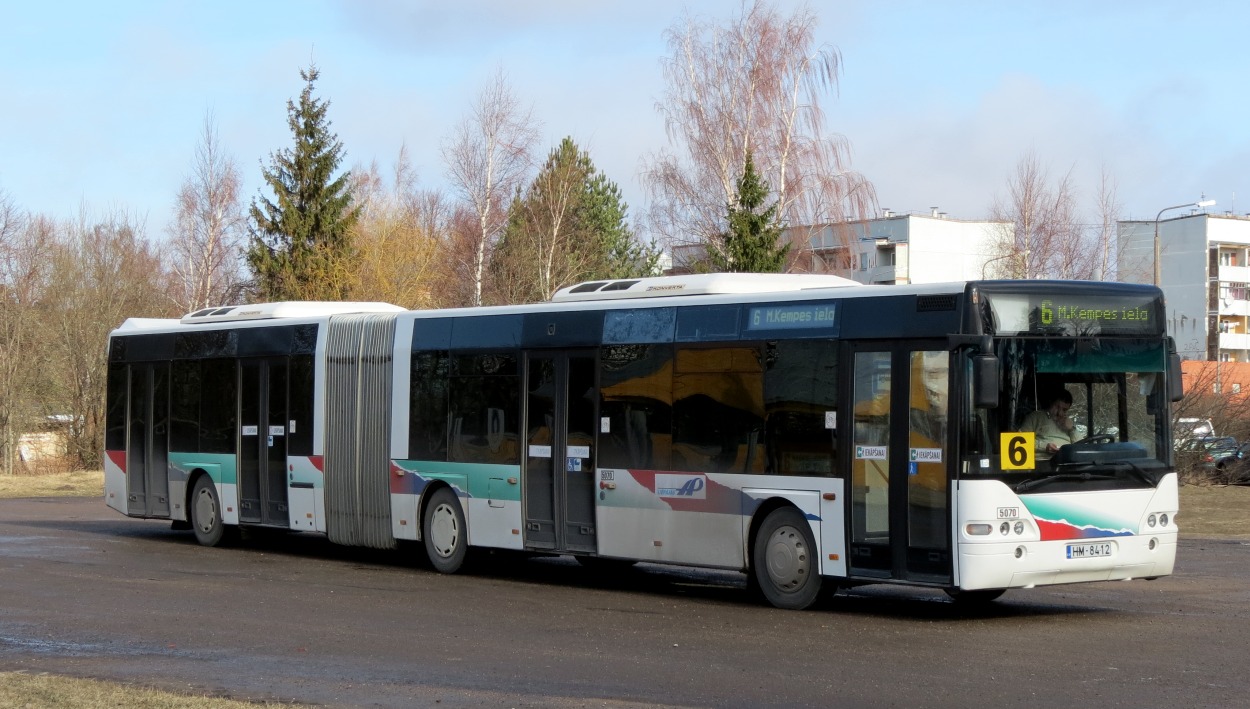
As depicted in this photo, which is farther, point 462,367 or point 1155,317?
point 462,367

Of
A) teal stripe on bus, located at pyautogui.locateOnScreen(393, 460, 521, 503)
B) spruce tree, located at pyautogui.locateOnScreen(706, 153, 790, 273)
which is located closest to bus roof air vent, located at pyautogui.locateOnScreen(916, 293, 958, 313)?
teal stripe on bus, located at pyautogui.locateOnScreen(393, 460, 521, 503)

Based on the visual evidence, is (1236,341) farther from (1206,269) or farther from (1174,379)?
(1174,379)

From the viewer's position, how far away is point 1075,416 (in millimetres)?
13062

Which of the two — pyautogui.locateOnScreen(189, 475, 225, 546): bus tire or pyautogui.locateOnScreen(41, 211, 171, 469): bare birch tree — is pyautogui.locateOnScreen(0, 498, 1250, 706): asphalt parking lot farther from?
pyautogui.locateOnScreen(41, 211, 171, 469): bare birch tree

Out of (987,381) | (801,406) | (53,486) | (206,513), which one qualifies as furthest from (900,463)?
(53,486)

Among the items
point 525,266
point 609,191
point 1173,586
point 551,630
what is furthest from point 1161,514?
point 609,191

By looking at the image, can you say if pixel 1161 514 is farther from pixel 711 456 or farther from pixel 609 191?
pixel 609 191

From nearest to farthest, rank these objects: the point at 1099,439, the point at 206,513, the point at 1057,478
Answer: the point at 1057,478
the point at 1099,439
the point at 206,513

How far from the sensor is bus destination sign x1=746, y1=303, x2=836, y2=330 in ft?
45.9

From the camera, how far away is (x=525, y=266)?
4997cm

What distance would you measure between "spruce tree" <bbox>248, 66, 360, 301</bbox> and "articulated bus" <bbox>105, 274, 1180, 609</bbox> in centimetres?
2704

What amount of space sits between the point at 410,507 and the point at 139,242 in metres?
46.4

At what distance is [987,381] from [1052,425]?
1039 mm

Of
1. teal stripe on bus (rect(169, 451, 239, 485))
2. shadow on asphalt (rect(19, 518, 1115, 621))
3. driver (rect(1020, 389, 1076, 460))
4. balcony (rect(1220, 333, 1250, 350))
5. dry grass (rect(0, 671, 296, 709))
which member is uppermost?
balcony (rect(1220, 333, 1250, 350))
